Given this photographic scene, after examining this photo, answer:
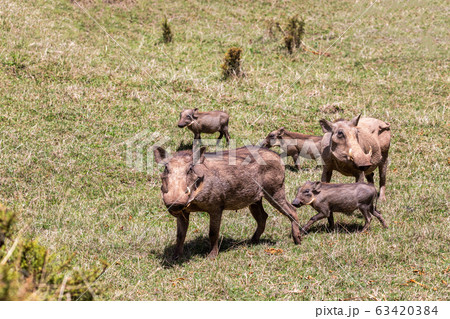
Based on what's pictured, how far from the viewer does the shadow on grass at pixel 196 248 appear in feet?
23.5

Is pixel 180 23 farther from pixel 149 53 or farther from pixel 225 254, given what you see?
pixel 225 254

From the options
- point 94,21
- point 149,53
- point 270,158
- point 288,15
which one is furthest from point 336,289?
point 288,15

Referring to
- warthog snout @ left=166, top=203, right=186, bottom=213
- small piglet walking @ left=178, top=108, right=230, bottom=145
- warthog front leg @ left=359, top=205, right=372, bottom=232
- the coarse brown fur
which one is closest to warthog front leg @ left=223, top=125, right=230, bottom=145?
small piglet walking @ left=178, top=108, right=230, bottom=145

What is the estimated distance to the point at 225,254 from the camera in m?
7.38

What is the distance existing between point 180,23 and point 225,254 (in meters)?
15.0

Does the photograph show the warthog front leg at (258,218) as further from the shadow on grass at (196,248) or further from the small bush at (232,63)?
the small bush at (232,63)

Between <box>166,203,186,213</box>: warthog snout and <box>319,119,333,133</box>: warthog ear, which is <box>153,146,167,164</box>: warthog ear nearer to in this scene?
<box>166,203,186,213</box>: warthog snout

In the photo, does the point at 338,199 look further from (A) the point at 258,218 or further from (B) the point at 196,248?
(B) the point at 196,248

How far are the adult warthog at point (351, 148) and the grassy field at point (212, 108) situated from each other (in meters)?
0.89

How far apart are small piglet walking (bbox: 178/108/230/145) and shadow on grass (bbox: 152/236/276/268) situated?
188 inches

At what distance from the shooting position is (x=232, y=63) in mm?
16234

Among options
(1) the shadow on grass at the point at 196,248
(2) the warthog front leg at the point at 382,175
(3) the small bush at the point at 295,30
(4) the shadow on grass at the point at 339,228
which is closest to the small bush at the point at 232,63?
(3) the small bush at the point at 295,30

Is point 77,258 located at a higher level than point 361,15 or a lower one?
lower

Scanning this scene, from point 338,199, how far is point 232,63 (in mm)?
8870
